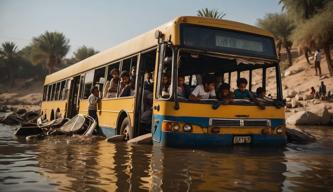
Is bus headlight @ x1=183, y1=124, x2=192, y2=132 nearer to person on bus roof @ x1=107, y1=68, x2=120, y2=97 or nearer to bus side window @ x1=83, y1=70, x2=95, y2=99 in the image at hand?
person on bus roof @ x1=107, y1=68, x2=120, y2=97

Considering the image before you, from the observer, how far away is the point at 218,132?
26.9 feet

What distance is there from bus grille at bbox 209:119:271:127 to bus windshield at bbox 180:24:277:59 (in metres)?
1.44

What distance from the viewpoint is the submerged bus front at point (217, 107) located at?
797 centimetres

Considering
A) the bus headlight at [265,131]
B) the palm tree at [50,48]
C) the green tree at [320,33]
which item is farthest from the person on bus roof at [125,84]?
the palm tree at [50,48]

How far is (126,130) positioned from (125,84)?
47.5 inches

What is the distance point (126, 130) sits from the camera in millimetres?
10047

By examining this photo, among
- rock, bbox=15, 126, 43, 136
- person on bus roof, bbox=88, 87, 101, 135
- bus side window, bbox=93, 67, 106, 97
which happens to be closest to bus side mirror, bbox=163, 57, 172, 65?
bus side window, bbox=93, 67, 106, 97

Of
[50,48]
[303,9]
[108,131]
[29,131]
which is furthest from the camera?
[50,48]

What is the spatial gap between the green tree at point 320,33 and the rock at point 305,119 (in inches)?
485

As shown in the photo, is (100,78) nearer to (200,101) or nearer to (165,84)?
(165,84)

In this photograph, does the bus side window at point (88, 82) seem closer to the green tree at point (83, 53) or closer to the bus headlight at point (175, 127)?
the bus headlight at point (175, 127)

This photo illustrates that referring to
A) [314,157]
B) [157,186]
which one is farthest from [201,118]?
[157,186]

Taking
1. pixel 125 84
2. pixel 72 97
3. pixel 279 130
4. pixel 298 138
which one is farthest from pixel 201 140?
pixel 72 97

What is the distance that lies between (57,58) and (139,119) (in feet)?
196
